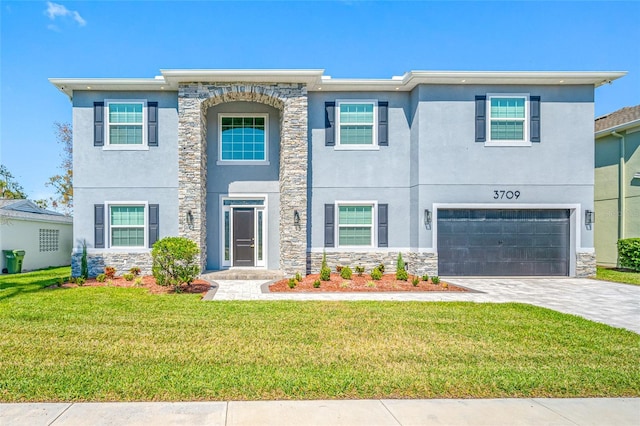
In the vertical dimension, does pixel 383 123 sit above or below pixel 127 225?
above

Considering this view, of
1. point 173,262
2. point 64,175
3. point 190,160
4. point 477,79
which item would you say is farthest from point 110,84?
point 64,175

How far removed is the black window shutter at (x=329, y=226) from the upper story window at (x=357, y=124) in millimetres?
2200

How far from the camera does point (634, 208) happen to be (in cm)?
1527

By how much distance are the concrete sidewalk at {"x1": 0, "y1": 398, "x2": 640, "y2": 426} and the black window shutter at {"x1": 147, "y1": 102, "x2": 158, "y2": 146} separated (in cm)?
1031

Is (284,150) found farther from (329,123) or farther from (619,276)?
(619,276)

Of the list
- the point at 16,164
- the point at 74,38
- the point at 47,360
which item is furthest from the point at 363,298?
the point at 16,164

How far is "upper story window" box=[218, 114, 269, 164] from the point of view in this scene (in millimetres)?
13586

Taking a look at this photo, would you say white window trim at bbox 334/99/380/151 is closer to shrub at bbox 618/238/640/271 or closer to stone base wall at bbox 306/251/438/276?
stone base wall at bbox 306/251/438/276

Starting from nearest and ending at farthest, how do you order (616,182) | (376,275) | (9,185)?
(376,275) → (616,182) → (9,185)

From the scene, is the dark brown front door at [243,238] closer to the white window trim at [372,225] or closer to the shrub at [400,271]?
the white window trim at [372,225]

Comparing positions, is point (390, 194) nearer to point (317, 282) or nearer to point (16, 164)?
point (317, 282)

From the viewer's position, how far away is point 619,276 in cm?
1311

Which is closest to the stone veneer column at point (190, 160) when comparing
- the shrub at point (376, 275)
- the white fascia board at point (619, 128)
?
the shrub at point (376, 275)

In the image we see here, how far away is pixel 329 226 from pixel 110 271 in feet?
22.9
